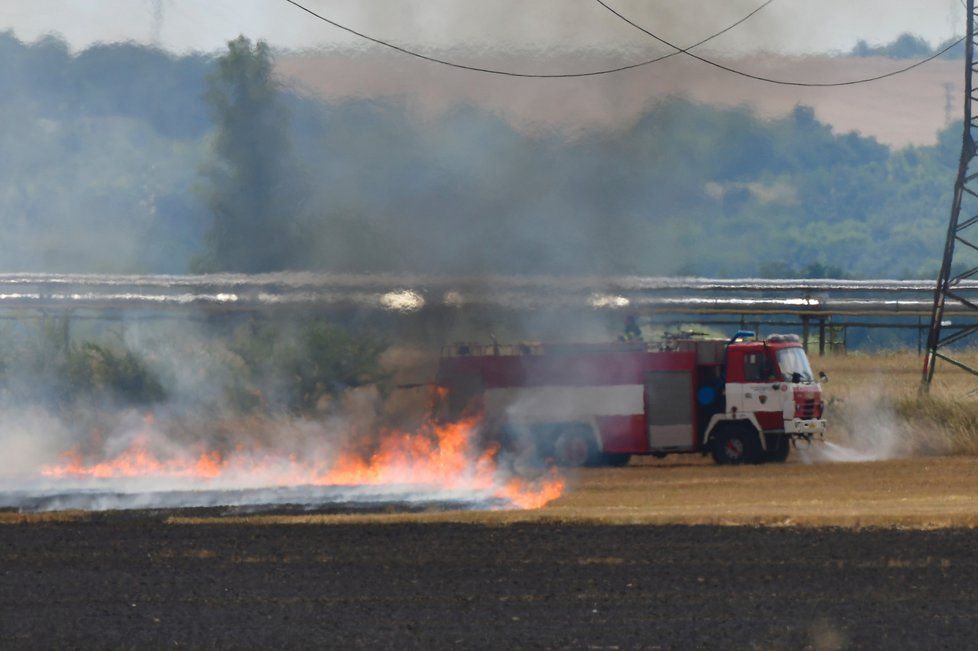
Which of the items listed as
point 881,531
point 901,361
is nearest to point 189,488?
point 881,531

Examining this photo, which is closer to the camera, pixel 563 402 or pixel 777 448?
pixel 563 402

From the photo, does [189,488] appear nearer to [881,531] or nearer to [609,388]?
[609,388]

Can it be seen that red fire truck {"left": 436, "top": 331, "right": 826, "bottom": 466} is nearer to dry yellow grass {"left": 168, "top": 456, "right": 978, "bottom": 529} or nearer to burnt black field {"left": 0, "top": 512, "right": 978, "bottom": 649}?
dry yellow grass {"left": 168, "top": 456, "right": 978, "bottom": 529}

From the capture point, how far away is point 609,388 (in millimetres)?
29844

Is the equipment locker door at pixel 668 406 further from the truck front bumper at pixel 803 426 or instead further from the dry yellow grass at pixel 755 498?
the truck front bumper at pixel 803 426

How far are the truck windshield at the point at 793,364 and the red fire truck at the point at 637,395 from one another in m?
0.03

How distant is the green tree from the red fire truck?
633cm

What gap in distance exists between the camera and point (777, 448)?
31344mm

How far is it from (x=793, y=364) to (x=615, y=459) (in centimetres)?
423

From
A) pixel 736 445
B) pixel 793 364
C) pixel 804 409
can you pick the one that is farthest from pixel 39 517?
pixel 793 364

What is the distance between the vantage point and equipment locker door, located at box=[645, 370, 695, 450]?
3003cm

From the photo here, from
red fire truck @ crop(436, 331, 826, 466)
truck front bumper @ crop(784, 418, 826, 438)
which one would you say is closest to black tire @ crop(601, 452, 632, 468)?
red fire truck @ crop(436, 331, 826, 466)

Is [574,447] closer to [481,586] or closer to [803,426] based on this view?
[803,426]

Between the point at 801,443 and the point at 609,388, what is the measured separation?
22.8 ft
